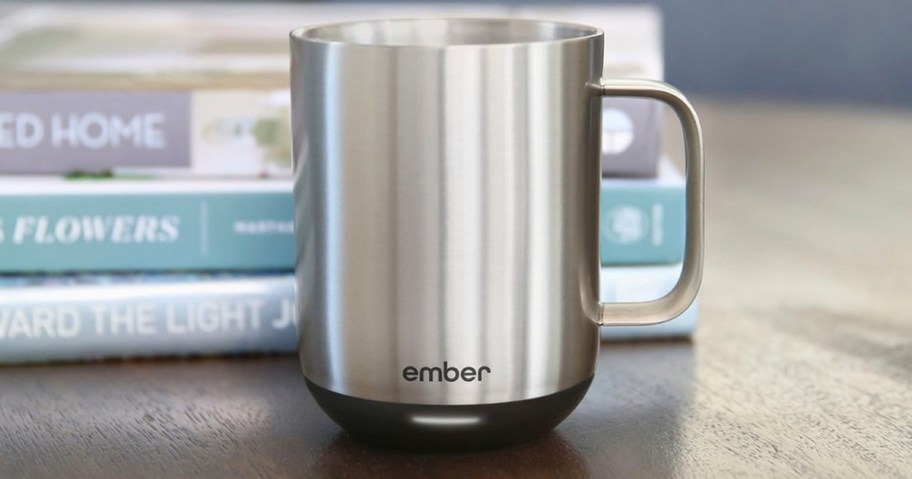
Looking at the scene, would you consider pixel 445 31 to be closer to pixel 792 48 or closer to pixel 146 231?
pixel 146 231

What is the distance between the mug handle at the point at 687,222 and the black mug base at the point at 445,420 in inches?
1.4

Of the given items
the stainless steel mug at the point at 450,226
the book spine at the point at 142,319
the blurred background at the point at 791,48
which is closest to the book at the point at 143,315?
the book spine at the point at 142,319

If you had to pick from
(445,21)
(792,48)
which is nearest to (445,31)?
(445,21)

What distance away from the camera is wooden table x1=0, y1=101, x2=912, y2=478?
0.47m

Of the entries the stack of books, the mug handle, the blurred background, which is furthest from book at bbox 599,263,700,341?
the blurred background

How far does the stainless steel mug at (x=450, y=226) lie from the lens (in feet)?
1.41

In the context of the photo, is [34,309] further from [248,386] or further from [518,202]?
[518,202]

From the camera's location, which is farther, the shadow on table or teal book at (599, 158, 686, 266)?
teal book at (599, 158, 686, 266)

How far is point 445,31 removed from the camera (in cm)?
52

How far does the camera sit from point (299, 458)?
18.7 inches

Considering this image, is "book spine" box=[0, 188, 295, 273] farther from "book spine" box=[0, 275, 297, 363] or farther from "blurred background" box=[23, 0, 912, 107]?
"blurred background" box=[23, 0, 912, 107]

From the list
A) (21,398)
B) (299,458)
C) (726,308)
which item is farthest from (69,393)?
(726,308)

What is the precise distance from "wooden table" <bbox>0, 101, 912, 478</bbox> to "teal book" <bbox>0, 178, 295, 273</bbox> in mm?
52

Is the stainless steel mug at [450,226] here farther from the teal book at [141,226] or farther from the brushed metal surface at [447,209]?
the teal book at [141,226]
